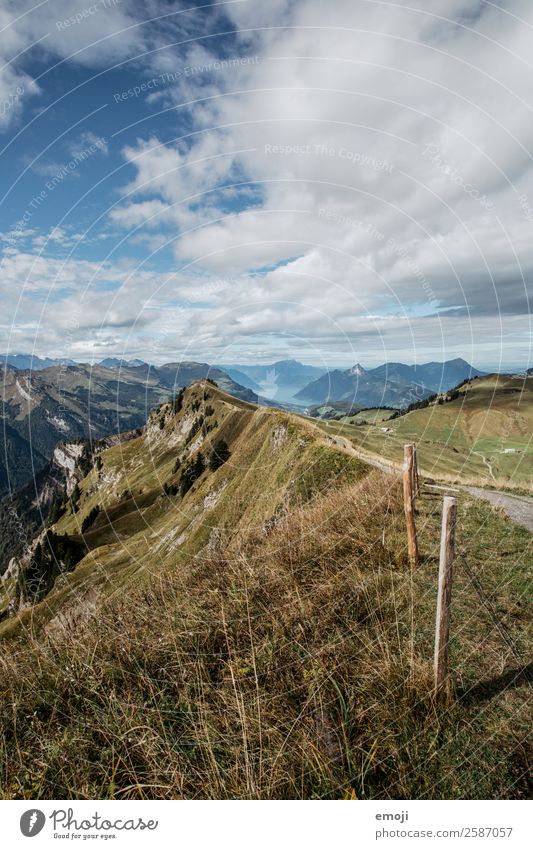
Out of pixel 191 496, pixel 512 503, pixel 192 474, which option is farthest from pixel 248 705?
pixel 192 474

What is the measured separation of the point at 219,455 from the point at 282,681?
99976 mm

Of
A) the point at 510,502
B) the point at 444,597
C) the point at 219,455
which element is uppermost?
the point at 444,597

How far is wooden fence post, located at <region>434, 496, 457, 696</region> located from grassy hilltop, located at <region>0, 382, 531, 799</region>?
0.78 ft

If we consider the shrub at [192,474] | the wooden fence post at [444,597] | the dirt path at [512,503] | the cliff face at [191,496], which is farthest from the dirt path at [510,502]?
the shrub at [192,474]

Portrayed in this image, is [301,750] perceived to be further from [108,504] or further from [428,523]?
[108,504]

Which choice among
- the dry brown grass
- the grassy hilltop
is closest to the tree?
the grassy hilltop

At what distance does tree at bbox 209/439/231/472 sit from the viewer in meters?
103

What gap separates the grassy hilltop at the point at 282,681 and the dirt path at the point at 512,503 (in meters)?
4.65

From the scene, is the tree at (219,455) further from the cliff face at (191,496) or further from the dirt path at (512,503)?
the dirt path at (512,503)

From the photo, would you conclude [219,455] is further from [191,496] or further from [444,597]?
[444,597]

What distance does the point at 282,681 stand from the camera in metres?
6.60

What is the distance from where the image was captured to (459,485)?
26.1 metres

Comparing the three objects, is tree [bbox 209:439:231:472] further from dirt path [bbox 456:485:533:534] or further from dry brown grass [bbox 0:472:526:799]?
dry brown grass [bbox 0:472:526:799]
